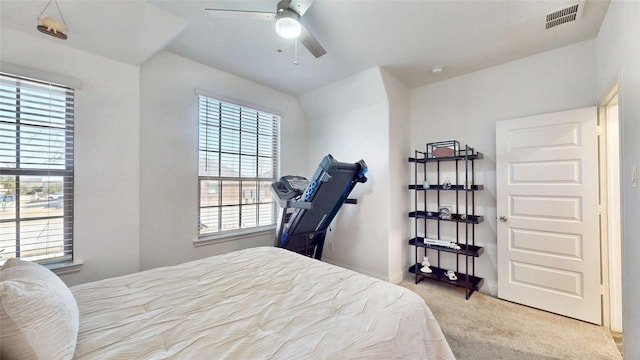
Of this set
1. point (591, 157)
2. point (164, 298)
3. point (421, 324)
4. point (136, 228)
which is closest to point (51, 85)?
point (136, 228)

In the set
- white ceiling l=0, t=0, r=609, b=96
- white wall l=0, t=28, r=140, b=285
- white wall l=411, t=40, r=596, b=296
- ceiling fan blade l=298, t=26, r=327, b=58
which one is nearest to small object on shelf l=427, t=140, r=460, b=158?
white wall l=411, t=40, r=596, b=296

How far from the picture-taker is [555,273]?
2.53 m

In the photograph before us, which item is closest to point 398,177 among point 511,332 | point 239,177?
point 511,332

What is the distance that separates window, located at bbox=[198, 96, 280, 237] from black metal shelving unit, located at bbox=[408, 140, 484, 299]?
207 cm

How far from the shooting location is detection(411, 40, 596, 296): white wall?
2557mm

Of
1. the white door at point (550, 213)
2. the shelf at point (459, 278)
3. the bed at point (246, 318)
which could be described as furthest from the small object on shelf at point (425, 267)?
the bed at point (246, 318)

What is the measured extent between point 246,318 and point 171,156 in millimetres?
2250

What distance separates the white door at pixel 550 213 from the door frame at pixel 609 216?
0.17 ft

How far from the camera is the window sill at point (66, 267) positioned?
200 cm

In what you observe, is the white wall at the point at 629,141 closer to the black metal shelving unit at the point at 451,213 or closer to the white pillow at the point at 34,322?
the black metal shelving unit at the point at 451,213

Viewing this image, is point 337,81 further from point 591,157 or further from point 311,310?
point 311,310

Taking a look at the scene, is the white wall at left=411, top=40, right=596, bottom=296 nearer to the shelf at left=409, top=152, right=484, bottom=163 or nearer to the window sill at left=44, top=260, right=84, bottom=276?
the shelf at left=409, top=152, right=484, bottom=163

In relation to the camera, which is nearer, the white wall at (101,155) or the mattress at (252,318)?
the mattress at (252,318)

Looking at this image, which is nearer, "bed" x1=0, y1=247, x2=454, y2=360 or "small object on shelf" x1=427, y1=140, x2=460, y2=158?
"bed" x1=0, y1=247, x2=454, y2=360
